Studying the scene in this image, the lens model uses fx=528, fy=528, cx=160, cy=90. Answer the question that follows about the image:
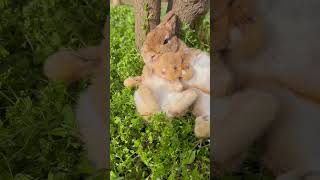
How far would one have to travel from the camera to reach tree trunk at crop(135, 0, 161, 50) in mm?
2555

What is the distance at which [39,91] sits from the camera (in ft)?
8.98

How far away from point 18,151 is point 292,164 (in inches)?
48.6

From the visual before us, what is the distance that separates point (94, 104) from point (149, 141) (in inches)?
12.2

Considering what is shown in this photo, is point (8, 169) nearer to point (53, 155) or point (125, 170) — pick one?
point (53, 155)

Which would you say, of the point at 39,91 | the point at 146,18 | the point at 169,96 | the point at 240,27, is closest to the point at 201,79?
the point at 169,96

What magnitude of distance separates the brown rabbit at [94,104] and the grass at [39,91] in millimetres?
50

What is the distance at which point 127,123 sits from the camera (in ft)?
8.23

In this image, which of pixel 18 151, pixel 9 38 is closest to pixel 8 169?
pixel 18 151

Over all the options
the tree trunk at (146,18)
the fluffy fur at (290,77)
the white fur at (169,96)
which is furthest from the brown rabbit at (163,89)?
the fluffy fur at (290,77)

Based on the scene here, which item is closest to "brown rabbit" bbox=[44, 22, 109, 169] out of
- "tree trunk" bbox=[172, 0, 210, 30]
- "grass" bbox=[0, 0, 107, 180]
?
"grass" bbox=[0, 0, 107, 180]

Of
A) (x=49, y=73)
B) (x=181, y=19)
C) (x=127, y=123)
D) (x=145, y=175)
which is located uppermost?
(x=181, y=19)

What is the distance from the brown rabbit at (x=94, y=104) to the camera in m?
2.40

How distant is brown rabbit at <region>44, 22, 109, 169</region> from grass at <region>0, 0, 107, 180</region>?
50 millimetres

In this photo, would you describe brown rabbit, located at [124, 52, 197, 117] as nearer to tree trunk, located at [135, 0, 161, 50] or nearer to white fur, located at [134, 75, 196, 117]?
white fur, located at [134, 75, 196, 117]
